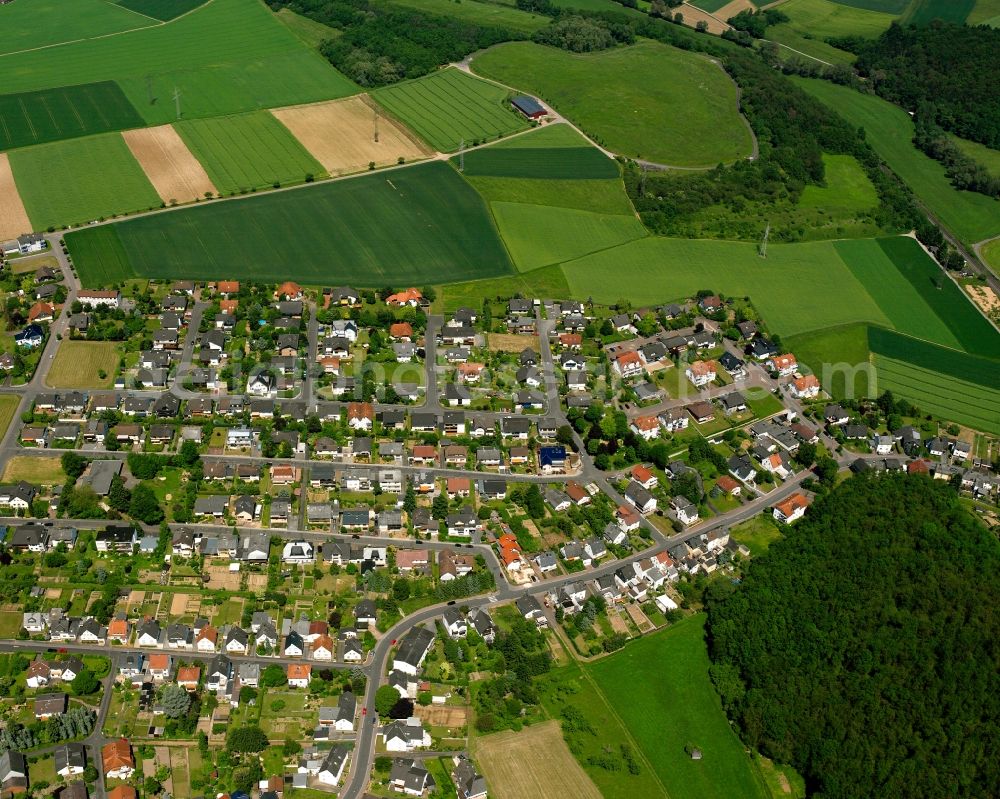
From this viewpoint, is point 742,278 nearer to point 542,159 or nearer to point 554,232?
point 554,232

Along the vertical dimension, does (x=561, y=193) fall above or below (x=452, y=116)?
above

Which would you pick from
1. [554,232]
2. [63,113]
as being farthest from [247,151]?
[554,232]

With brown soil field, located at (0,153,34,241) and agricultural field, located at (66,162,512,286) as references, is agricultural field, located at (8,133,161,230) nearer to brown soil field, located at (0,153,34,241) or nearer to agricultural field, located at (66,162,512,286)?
brown soil field, located at (0,153,34,241)

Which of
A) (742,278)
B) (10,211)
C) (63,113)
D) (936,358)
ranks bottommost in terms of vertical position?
(10,211)

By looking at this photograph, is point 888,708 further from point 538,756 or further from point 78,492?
point 78,492

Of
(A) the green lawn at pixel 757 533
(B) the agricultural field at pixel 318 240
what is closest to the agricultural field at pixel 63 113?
(B) the agricultural field at pixel 318 240

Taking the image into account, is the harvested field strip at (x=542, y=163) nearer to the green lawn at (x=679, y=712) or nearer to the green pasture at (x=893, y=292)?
the green pasture at (x=893, y=292)

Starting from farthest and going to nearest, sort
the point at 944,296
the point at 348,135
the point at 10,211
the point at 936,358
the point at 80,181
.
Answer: the point at 348,135, the point at 80,181, the point at 944,296, the point at 10,211, the point at 936,358
